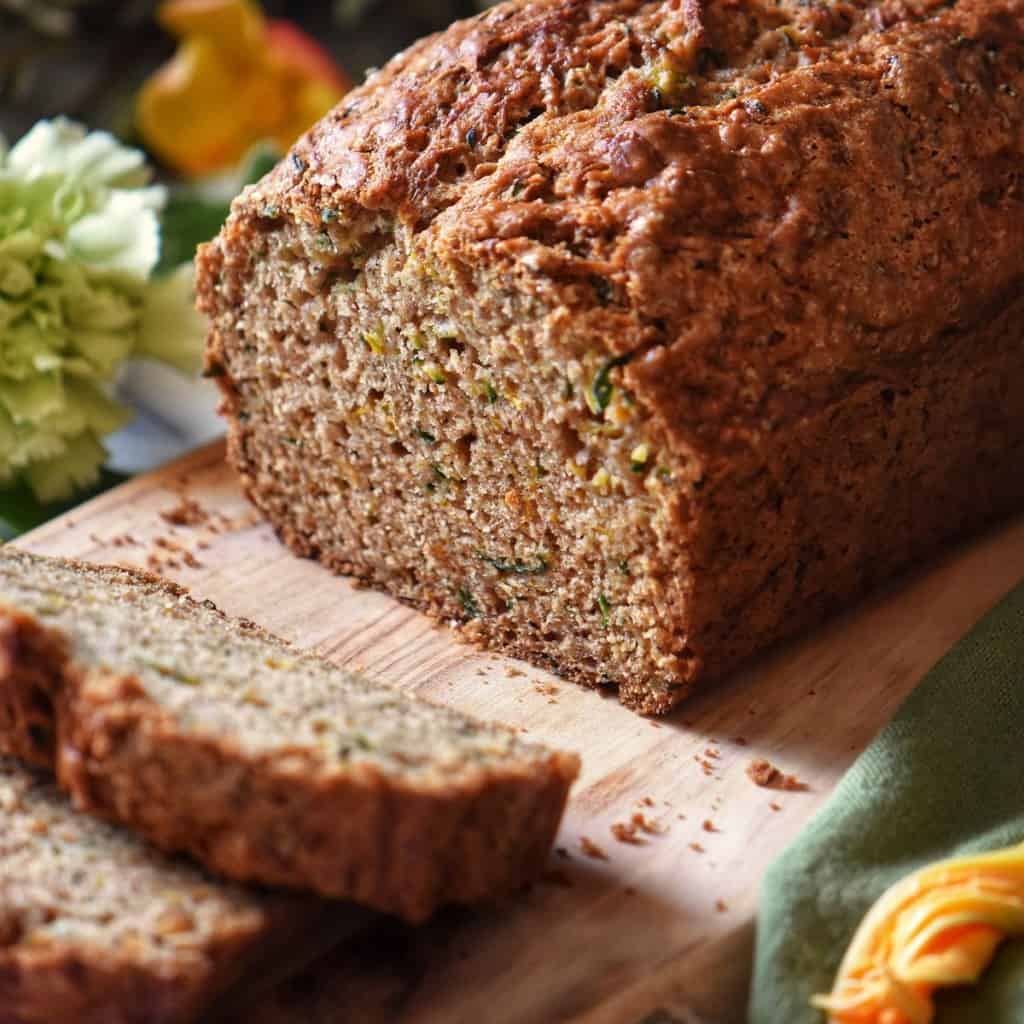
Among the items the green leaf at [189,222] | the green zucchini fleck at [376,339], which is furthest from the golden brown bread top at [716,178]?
the green leaf at [189,222]

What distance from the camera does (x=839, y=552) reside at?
3.83 m

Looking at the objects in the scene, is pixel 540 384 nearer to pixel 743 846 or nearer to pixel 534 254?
pixel 534 254

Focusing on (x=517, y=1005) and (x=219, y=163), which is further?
→ (x=219, y=163)

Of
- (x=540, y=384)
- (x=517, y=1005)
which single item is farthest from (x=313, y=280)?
(x=517, y=1005)

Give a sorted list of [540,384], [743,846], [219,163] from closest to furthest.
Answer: [743,846], [540,384], [219,163]

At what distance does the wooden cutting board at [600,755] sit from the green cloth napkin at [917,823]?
12cm

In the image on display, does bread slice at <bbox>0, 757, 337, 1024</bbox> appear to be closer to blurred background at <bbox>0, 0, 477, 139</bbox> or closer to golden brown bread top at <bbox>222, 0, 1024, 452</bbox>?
golden brown bread top at <bbox>222, 0, 1024, 452</bbox>

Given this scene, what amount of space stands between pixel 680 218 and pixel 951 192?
2.71 feet

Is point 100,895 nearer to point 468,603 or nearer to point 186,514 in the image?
point 468,603

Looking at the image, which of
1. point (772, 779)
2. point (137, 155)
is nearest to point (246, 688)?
point (772, 779)

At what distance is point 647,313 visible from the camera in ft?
10.5

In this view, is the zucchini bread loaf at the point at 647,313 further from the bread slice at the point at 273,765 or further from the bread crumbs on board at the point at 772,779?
the bread slice at the point at 273,765

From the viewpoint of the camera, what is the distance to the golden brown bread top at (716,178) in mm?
3248

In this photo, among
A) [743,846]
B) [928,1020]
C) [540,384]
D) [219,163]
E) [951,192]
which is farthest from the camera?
[219,163]
